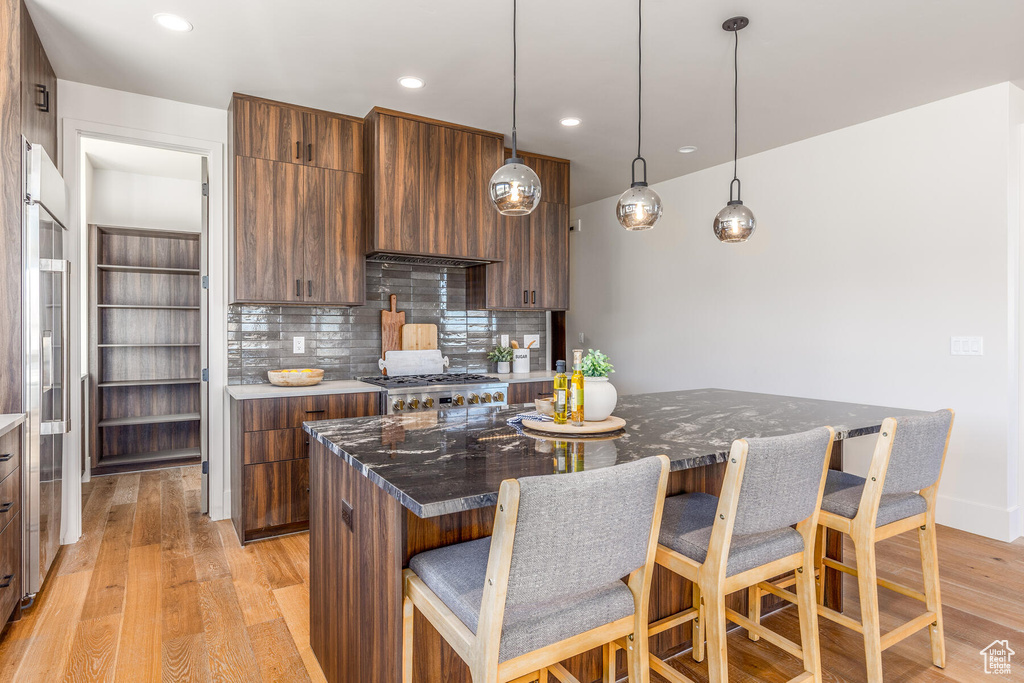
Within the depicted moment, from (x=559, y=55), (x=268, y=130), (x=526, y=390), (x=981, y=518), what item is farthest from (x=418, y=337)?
(x=981, y=518)

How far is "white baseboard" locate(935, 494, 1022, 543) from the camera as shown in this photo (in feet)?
10.7

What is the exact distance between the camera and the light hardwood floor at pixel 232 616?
202 centimetres

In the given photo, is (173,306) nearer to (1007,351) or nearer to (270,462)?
(270,462)

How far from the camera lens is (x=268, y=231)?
3.50m

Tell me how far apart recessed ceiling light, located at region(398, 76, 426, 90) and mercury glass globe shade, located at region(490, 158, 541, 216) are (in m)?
1.31

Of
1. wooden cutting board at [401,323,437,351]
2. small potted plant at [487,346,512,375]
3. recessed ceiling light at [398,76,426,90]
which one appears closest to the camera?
recessed ceiling light at [398,76,426,90]

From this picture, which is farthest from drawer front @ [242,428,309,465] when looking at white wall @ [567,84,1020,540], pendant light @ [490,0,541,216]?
white wall @ [567,84,1020,540]

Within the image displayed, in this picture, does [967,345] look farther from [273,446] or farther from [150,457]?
[150,457]

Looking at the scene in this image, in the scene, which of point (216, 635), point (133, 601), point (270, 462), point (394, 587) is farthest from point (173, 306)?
point (394, 587)

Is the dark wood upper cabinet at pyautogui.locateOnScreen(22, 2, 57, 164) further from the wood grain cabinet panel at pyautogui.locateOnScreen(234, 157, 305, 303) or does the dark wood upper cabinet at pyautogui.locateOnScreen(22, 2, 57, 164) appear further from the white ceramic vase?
the white ceramic vase

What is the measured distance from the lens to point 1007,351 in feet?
10.5

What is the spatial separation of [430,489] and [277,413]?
232cm

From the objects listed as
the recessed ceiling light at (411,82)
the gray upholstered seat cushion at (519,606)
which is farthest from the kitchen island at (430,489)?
the recessed ceiling light at (411,82)

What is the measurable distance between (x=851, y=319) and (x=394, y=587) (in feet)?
11.9
